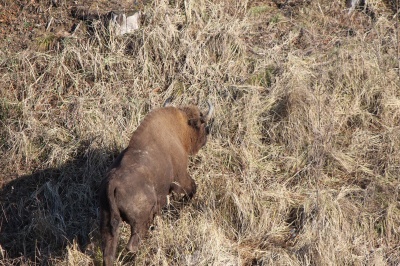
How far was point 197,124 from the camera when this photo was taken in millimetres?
9156

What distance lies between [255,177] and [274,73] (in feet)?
6.77

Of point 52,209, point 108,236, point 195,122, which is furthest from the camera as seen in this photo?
point 195,122

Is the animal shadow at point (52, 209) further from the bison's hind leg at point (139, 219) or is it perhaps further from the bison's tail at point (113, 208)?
the bison's tail at point (113, 208)

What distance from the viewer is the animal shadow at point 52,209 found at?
8336mm

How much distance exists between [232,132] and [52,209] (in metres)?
2.68

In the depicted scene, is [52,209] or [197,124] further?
[197,124]

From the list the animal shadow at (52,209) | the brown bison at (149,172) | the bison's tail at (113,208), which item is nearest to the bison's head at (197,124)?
the brown bison at (149,172)

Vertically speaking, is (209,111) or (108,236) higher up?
(209,111)

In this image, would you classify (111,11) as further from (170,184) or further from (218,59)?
(170,184)

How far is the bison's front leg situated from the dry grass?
0.49 ft

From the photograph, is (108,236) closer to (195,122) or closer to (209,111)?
(195,122)

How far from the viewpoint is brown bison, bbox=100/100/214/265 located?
7078mm

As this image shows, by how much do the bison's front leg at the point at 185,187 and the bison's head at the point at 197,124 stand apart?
756mm

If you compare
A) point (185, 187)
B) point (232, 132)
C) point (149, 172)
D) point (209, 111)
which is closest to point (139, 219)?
point (149, 172)
